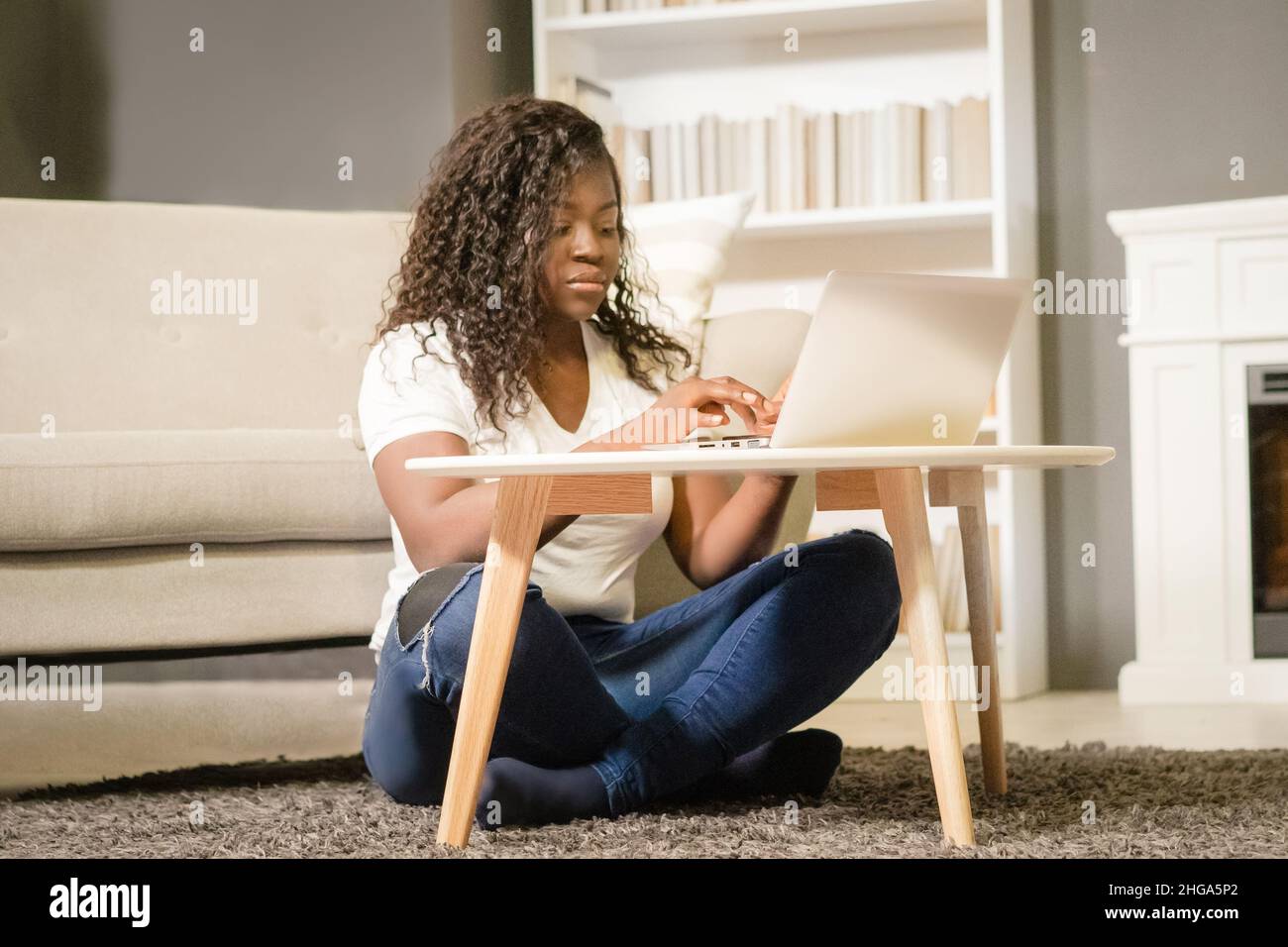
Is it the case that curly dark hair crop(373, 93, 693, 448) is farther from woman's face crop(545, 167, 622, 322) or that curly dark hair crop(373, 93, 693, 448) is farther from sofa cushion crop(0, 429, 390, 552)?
sofa cushion crop(0, 429, 390, 552)

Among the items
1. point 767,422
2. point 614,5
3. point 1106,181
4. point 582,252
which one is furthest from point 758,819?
point 614,5

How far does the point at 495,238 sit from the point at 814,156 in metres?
1.55

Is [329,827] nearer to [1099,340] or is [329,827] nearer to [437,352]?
[437,352]

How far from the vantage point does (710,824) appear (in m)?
1.35

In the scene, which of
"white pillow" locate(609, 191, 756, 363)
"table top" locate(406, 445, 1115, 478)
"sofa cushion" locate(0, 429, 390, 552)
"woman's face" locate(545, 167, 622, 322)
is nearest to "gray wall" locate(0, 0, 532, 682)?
"white pillow" locate(609, 191, 756, 363)

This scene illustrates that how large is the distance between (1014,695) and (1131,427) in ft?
1.83

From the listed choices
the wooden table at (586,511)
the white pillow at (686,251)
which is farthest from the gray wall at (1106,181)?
the wooden table at (586,511)

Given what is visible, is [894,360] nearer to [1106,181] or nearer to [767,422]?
[767,422]

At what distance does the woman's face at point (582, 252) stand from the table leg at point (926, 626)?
16.3 inches

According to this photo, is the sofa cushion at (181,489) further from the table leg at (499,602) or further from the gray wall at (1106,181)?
the gray wall at (1106,181)

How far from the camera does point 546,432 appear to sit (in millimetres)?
1470

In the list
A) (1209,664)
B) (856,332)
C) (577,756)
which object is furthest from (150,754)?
(1209,664)

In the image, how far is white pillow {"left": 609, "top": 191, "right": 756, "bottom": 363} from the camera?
1.89m

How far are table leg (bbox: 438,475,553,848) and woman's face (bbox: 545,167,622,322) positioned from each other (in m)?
0.35
